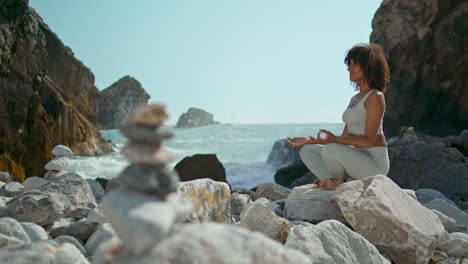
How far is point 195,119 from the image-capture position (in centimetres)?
8288

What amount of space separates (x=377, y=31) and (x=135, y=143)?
22481mm

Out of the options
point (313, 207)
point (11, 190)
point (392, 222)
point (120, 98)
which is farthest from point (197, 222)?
point (120, 98)

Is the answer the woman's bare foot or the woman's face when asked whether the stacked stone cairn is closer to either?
the woman's bare foot

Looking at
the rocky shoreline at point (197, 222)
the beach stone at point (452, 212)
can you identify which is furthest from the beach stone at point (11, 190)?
the beach stone at point (452, 212)

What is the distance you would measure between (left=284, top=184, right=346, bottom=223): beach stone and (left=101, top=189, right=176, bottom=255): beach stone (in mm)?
2554

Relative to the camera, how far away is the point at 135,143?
1242 millimetres

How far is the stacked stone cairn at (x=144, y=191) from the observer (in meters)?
1.11

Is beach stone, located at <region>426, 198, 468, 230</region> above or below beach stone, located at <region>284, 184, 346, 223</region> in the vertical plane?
below

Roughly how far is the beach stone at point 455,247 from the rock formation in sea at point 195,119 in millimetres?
77667

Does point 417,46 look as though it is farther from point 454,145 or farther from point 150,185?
point 150,185

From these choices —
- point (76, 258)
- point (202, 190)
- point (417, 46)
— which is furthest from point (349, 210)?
point (417, 46)

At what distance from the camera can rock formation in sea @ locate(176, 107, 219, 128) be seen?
8062 cm

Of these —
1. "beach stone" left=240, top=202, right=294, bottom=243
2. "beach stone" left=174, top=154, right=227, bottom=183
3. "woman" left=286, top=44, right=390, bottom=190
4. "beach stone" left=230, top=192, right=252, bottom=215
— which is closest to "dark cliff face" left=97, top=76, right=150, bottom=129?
"beach stone" left=174, top=154, right=227, bottom=183

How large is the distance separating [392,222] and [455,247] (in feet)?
2.63
